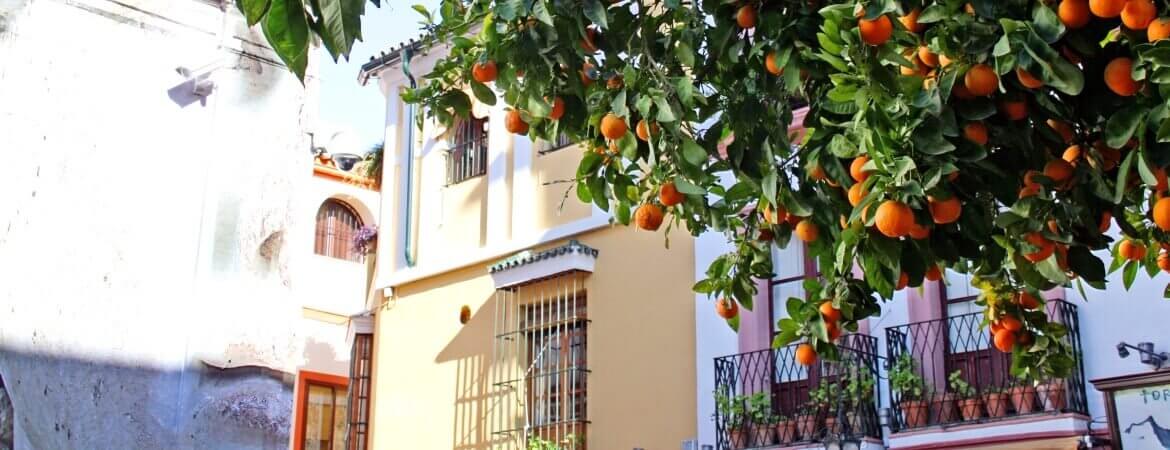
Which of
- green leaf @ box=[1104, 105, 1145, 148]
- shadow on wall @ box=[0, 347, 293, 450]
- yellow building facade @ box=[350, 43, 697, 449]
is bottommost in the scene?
shadow on wall @ box=[0, 347, 293, 450]

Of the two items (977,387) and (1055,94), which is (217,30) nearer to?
(1055,94)

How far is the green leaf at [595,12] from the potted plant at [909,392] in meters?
7.24

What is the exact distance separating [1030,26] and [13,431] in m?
2.79

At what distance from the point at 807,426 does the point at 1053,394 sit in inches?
76.0

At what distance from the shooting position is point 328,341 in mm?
19656

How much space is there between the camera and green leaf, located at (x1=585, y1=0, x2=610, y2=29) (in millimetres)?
4180

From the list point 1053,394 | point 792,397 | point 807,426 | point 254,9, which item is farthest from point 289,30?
point 792,397

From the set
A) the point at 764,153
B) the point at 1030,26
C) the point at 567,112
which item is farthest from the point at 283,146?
the point at 1030,26

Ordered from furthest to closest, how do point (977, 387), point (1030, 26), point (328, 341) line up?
point (328, 341)
point (977, 387)
point (1030, 26)

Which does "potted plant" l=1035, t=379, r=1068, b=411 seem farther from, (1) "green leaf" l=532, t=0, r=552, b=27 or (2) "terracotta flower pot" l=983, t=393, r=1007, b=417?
(1) "green leaf" l=532, t=0, r=552, b=27

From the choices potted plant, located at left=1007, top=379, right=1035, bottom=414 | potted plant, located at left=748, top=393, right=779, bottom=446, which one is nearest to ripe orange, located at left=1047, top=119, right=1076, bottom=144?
potted plant, located at left=1007, top=379, right=1035, bottom=414

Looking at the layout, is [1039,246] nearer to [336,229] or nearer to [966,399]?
[966,399]

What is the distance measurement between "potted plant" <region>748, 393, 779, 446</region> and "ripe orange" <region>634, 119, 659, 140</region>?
7532mm

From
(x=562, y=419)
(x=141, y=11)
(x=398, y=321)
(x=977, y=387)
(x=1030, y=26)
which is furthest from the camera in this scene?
(x=398, y=321)
